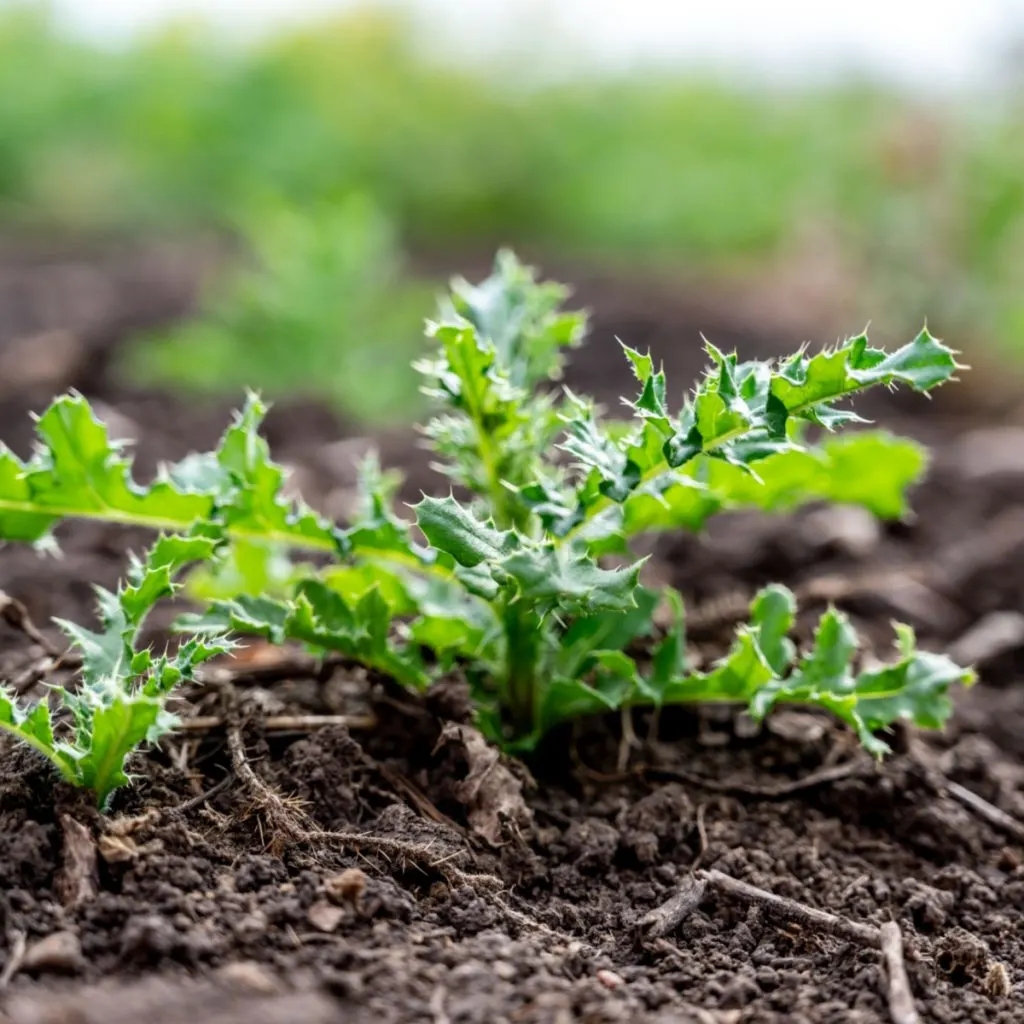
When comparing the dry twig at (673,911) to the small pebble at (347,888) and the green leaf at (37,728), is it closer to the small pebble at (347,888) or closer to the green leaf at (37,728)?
the small pebble at (347,888)

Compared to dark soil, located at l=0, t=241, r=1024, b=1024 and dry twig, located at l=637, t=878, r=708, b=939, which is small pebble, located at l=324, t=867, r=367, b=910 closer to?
dark soil, located at l=0, t=241, r=1024, b=1024

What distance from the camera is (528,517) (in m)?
2.25

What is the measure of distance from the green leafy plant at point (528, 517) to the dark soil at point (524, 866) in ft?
0.55

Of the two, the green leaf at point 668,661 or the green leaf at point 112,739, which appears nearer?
the green leaf at point 112,739

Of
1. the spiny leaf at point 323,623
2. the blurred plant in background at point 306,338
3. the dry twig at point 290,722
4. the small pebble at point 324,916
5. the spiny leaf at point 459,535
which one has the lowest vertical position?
the small pebble at point 324,916

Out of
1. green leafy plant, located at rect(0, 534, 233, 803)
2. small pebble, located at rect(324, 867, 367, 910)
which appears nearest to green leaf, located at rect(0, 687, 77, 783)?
green leafy plant, located at rect(0, 534, 233, 803)

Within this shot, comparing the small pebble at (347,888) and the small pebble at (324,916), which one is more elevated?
the small pebble at (347,888)

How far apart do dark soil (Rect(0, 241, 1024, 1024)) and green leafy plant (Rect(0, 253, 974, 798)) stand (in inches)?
6.6

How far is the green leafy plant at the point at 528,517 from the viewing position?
1.87 meters

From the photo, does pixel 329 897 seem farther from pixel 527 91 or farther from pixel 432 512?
pixel 527 91

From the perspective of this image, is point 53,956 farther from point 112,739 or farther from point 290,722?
point 290,722

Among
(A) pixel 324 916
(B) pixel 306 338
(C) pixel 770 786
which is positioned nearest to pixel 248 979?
(A) pixel 324 916

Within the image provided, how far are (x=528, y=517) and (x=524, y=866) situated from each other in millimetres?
585

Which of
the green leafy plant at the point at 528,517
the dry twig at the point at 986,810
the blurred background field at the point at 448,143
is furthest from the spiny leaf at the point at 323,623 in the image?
the blurred background field at the point at 448,143
